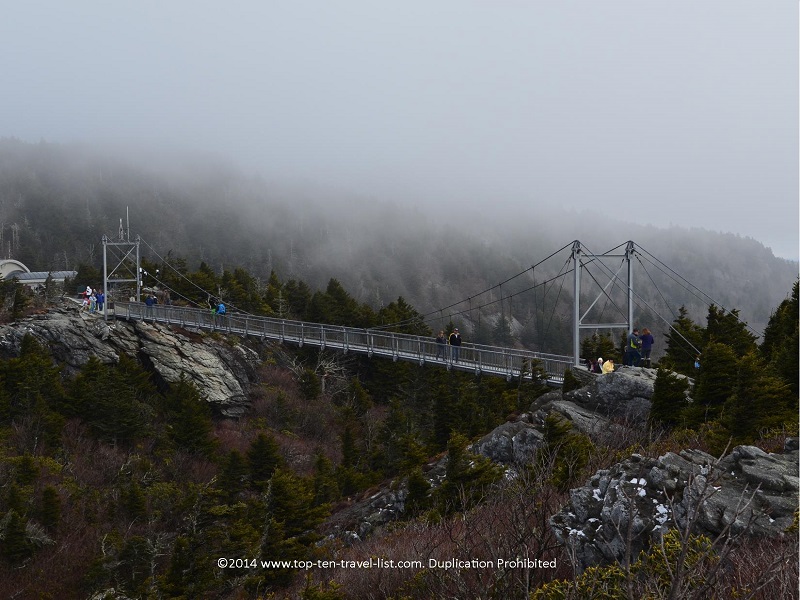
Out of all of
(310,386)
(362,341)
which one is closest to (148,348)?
(310,386)

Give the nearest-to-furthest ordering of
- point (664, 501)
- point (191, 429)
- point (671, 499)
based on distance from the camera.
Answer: point (671, 499), point (664, 501), point (191, 429)

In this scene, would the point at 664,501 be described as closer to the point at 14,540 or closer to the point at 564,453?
the point at 564,453

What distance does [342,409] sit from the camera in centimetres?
3225

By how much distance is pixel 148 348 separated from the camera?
97.1ft

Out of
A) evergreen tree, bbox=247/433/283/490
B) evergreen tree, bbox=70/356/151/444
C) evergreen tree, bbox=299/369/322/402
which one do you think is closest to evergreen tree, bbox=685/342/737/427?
evergreen tree, bbox=247/433/283/490

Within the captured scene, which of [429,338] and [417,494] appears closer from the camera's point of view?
[417,494]

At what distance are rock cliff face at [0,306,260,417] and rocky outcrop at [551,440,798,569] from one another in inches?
981

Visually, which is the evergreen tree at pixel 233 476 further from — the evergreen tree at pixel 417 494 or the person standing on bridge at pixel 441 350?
the person standing on bridge at pixel 441 350

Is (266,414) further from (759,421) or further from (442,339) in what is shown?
(759,421)

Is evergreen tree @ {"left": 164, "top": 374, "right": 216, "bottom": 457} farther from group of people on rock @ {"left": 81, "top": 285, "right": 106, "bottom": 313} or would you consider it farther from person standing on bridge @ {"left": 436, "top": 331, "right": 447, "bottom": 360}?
person standing on bridge @ {"left": 436, "top": 331, "right": 447, "bottom": 360}

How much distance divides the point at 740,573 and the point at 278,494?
411 inches

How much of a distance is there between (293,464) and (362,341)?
20.4ft

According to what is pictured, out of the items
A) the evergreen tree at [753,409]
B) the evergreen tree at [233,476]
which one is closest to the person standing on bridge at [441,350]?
the evergreen tree at [233,476]

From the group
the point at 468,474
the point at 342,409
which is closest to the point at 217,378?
the point at 342,409
